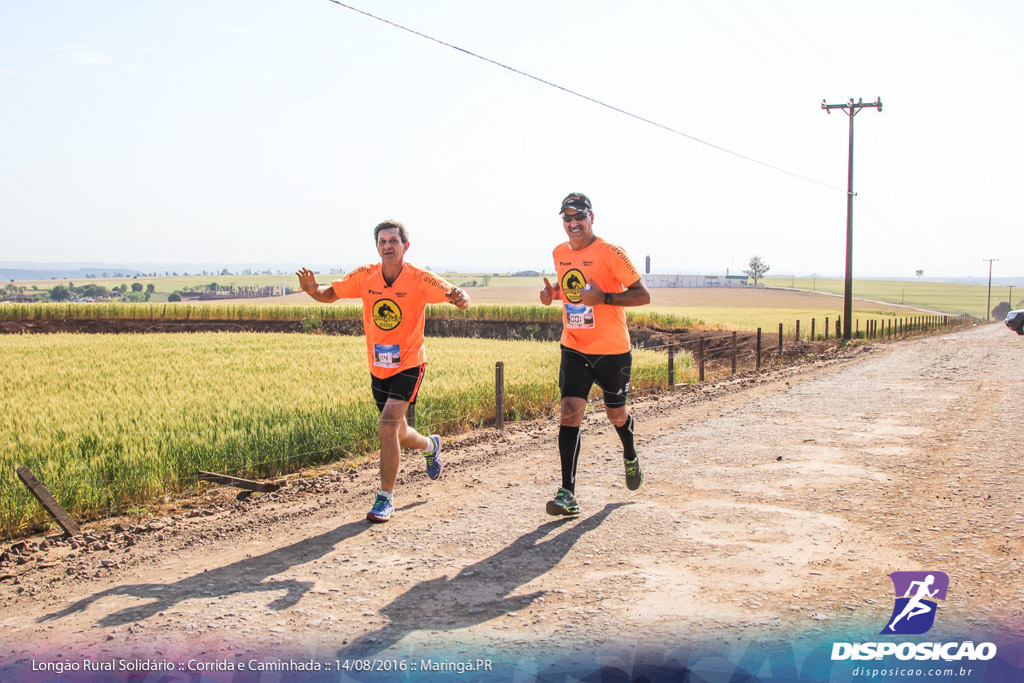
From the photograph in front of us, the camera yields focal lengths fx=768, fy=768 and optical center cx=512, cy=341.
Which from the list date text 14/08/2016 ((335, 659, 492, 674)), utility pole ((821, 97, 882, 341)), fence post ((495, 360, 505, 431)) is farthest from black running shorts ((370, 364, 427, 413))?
utility pole ((821, 97, 882, 341))

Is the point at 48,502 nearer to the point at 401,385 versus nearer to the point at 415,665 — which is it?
the point at 401,385

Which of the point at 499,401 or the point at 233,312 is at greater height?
the point at 233,312

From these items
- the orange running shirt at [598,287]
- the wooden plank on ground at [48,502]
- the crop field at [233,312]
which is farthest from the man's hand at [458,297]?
the crop field at [233,312]

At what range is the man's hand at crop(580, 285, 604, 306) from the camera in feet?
18.2

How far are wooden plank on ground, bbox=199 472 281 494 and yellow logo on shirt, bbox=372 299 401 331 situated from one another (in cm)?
223

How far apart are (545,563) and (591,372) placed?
174cm

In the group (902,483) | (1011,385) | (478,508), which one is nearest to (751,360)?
(1011,385)

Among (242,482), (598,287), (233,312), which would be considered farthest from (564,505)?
(233,312)

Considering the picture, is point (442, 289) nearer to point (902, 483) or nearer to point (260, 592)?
point (260, 592)

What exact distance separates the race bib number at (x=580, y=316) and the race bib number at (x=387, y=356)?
136 cm

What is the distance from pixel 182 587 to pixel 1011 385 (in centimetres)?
1536

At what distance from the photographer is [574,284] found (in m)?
5.87

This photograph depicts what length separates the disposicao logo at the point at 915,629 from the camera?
3457 millimetres

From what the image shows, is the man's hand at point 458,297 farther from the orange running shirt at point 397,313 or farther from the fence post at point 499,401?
the fence post at point 499,401
